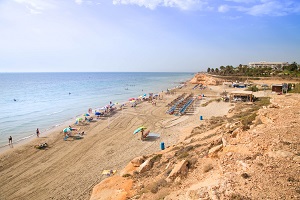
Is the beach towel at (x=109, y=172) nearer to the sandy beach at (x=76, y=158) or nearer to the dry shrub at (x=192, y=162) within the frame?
the sandy beach at (x=76, y=158)

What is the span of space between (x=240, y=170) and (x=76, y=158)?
11.9m

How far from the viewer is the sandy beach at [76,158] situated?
10758mm

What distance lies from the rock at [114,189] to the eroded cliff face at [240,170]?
5cm

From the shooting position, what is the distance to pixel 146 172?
31.1ft

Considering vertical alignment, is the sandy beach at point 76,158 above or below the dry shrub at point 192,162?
below

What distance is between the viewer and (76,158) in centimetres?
1441

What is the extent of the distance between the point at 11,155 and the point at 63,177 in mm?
6602

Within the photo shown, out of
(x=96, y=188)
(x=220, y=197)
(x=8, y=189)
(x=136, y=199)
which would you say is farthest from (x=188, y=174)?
(x=8, y=189)

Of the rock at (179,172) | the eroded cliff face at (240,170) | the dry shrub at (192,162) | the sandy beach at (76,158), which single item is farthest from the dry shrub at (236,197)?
the sandy beach at (76,158)

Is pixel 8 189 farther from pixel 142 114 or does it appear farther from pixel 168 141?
pixel 142 114

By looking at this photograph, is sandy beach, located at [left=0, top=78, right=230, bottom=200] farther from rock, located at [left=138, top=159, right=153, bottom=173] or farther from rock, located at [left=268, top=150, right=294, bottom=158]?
rock, located at [left=268, top=150, right=294, bottom=158]

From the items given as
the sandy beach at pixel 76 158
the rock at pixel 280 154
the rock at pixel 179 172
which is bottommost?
the sandy beach at pixel 76 158

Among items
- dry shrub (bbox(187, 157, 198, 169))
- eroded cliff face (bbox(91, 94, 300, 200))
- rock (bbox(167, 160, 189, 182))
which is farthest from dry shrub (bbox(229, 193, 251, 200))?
dry shrub (bbox(187, 157, 198, 169))

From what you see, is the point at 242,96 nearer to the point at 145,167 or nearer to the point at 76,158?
the point at 145,167
